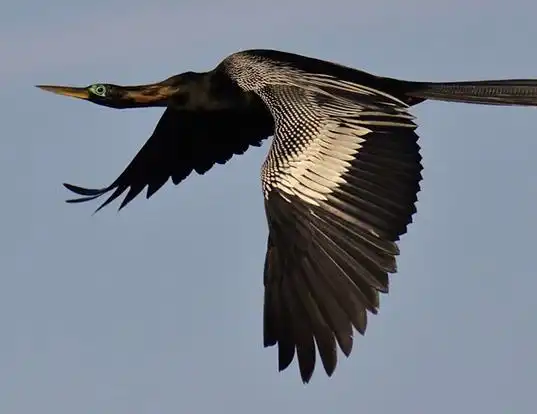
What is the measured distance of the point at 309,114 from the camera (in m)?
15.7

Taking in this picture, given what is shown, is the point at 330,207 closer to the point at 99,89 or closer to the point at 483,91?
the point at 483,91

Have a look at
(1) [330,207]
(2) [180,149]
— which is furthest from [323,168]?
(2) [180,149]

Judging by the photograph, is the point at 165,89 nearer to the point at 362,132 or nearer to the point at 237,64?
the point at 237,64

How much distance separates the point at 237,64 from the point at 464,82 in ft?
6.19

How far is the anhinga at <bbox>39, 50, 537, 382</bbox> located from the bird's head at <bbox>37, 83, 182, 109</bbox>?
0.04 feet

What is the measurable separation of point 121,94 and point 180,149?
123cm

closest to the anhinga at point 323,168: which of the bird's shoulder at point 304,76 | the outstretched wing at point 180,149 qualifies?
the bird's shoulder at point 304,76

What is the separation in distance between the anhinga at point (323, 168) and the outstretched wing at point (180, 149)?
0.65 metres

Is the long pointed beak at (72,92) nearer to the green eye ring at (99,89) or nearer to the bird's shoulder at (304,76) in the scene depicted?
the green eye ring at (99,89)

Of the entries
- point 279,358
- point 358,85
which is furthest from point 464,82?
point 279,358

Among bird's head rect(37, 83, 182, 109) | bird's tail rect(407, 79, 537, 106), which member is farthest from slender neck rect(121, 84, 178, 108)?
bird's tail rect(407, 79, 537, 106)

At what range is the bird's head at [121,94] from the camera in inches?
693

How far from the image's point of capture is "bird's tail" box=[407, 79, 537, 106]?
1609cm

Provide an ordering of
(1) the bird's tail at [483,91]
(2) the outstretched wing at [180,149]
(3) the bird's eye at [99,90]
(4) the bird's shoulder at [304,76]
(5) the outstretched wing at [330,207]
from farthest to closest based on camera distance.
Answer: (2) the outstretched wing at [180,149], (3) the bird's eye at [99,90], (1) the bird's tail at [483,91], (4) the bird's shoulder at [304,76], (5) the outstretched wing at [330,207]
